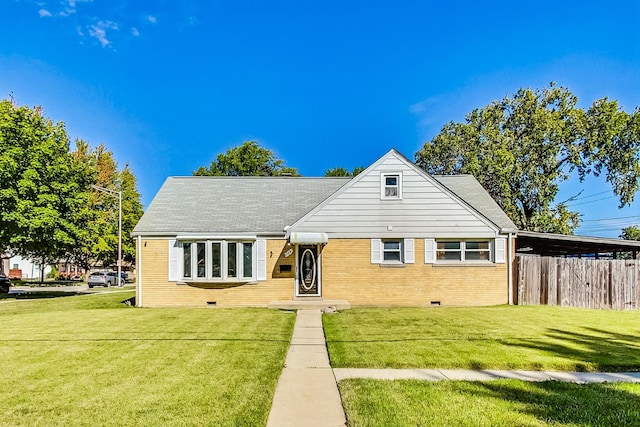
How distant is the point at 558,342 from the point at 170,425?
780cm

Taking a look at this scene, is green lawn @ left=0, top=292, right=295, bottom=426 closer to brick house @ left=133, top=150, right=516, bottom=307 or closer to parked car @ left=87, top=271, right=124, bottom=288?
brick house @ left=133, top=150, right=516, bottom=307

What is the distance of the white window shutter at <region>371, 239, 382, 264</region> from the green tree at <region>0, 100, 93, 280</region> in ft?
45.8

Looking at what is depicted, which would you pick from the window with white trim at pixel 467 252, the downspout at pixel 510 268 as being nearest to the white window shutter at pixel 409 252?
the window with white trim at pixel 467 252

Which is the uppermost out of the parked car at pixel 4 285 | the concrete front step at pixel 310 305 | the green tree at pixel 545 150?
the green tree at pixel 545 150

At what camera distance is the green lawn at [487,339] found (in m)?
6.89

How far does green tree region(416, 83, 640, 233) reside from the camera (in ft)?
92.9

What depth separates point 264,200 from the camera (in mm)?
18312

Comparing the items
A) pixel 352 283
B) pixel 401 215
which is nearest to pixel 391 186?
pixel 401 215

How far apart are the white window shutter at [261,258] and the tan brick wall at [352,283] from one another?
15 centimetres

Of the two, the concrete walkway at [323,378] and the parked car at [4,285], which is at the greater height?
the concrete walkway at [323,378]

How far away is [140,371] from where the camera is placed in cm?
633

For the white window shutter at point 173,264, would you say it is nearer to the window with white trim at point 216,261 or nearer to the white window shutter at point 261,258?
the window with white trim at point 216,261

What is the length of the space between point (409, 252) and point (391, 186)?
8.80 ft

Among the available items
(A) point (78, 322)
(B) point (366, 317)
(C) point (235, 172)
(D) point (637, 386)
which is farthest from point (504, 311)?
(C) point (235, 172)
